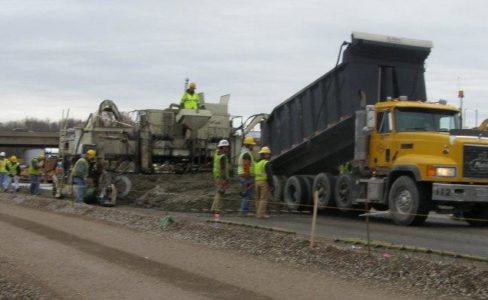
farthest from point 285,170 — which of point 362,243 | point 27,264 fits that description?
point 27,264

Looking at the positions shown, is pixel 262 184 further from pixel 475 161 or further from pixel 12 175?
pixel 12 175

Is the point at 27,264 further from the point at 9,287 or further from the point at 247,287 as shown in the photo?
the point at 247,287

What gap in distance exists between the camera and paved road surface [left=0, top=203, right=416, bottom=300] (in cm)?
Answer: 734

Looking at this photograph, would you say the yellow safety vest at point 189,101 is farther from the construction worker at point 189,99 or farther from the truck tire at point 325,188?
the truck tire at point 325,188

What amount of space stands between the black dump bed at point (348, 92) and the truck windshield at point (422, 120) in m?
1.09

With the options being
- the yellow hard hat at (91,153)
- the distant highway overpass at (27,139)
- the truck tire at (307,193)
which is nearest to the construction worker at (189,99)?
the yellow hard hat at (91,153)

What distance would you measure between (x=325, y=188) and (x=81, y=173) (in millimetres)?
7626

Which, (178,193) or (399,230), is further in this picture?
Answer: (178,193)

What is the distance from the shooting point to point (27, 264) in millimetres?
9125

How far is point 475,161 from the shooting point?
43.9 feet

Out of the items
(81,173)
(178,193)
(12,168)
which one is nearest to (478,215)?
(178,193)

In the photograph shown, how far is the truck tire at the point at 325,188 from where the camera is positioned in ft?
54.2

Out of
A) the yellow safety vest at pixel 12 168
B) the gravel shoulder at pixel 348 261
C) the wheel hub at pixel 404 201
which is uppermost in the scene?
the yellow safety vest at pixel 12 168

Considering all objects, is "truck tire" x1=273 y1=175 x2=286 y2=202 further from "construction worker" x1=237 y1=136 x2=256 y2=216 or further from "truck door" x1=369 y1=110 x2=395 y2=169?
"truck door" x1=369 y1=110 x2=395 y2=169
